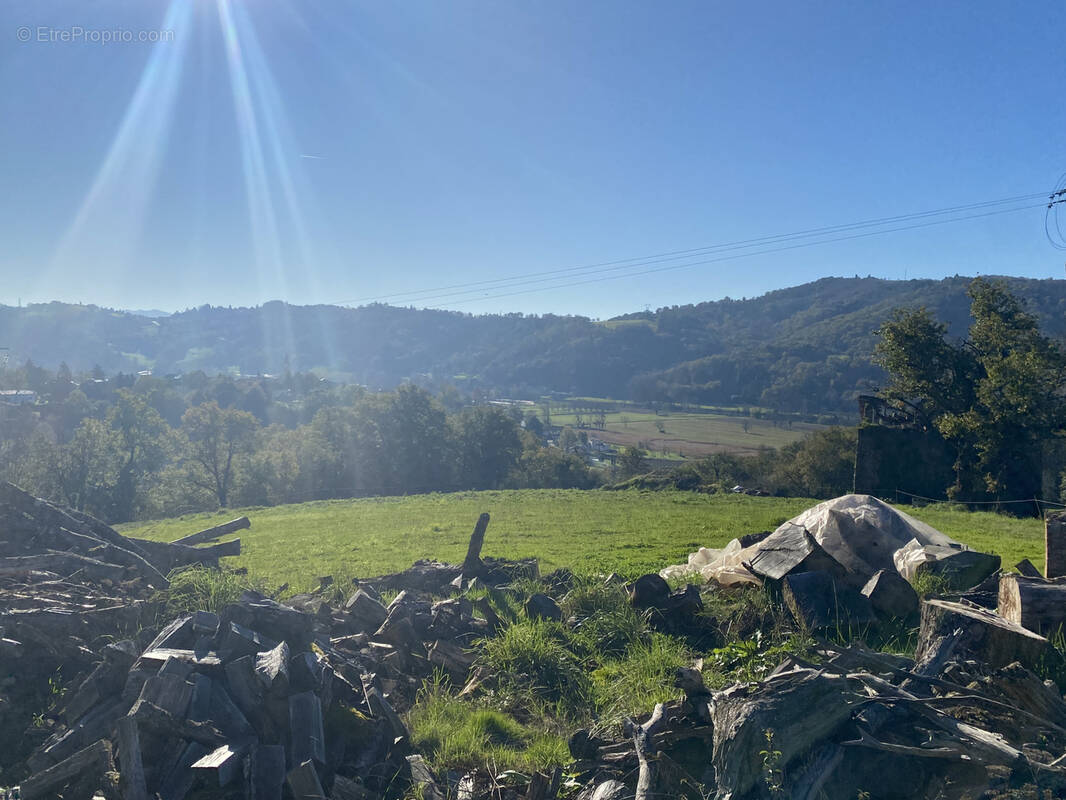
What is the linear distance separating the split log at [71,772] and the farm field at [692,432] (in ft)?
245

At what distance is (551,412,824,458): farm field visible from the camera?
89000 millimetres

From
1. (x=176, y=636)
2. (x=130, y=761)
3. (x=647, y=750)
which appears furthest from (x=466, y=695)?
(x=130, y=761)

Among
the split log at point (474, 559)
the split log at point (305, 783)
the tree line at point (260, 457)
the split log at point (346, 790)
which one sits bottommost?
the tree line at point (260, 457)

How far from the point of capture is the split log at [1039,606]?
19.6 feet

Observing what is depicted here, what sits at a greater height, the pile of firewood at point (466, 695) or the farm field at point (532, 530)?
the pile of firewood at point (466, 695)

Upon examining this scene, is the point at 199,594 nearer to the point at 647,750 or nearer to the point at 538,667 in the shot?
the point at 538,667

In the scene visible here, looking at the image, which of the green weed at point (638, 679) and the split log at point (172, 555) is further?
the split log at point (172, 555)

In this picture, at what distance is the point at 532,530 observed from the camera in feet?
75.4

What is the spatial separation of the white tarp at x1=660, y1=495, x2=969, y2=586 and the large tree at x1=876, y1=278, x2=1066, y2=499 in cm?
2312

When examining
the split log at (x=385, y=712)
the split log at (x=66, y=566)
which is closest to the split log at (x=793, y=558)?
the split log at (x=385, y=712)

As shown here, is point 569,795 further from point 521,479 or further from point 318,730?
point 521,479

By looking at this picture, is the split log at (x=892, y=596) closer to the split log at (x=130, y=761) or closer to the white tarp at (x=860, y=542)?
the white tarp at (x=860, y=542)

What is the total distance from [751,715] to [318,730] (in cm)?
344

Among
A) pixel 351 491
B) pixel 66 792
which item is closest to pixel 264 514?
pixel 351 491
